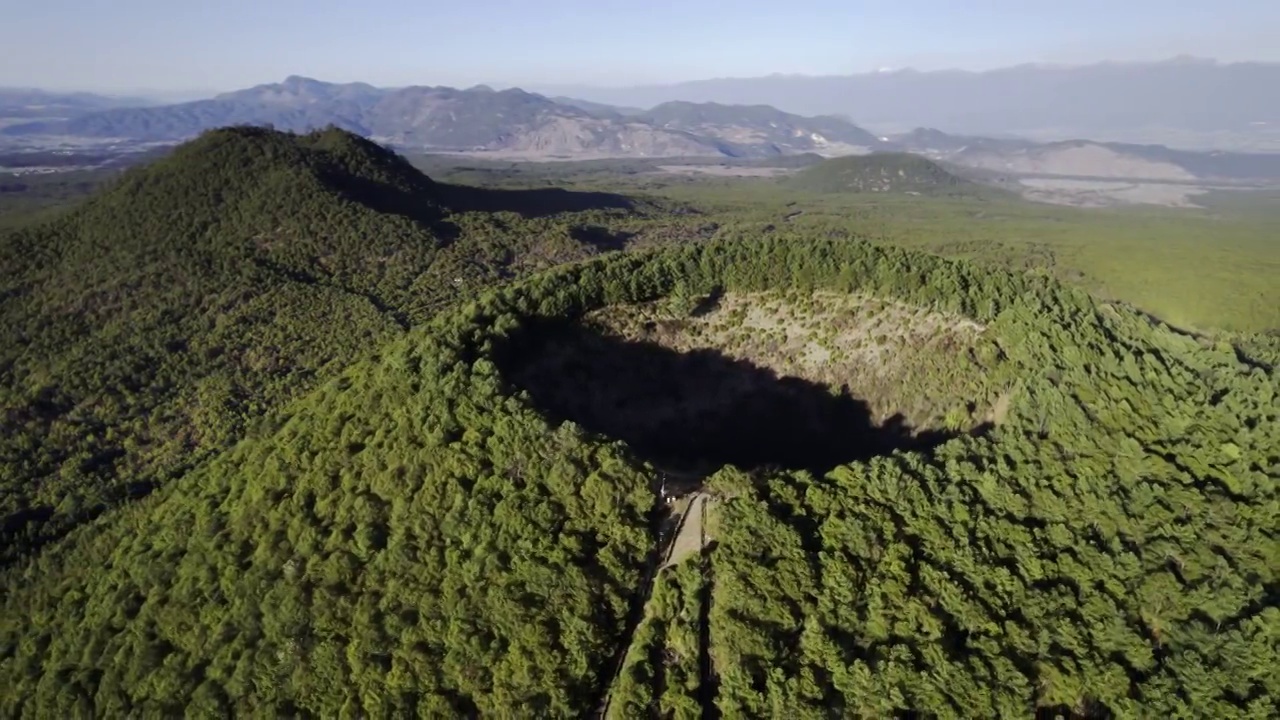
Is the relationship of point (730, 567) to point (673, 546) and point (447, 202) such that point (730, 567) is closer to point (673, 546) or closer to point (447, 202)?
point (673, 546)

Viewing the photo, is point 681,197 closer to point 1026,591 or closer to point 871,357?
point 871,357

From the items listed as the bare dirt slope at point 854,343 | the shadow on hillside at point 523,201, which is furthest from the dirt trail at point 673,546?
the shadow on hillside at point 523,201

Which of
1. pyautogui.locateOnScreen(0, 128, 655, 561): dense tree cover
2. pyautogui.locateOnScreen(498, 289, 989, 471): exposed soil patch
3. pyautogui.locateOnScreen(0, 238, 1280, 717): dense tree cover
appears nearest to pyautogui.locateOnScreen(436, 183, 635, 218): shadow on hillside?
pyautogui.locateOnScreen(0, 128, 655, 561): dense tree cover

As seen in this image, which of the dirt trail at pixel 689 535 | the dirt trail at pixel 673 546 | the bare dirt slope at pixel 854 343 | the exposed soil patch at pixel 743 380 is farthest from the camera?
the exposed soil patch at pixel 743 380

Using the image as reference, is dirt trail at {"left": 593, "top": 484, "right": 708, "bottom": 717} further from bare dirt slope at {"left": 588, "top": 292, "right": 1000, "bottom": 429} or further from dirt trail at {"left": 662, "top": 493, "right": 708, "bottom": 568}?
bare dirt slope at {"left": 588, "top": 292, "right": 1000, "bottom": 429}

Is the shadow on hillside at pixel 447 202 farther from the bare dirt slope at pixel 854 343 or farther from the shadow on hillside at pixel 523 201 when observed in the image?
the bare dirt slope at pixel 854 343

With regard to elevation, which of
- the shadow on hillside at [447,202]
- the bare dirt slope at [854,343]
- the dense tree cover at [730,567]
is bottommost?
the dense tree cover at [730,567]
